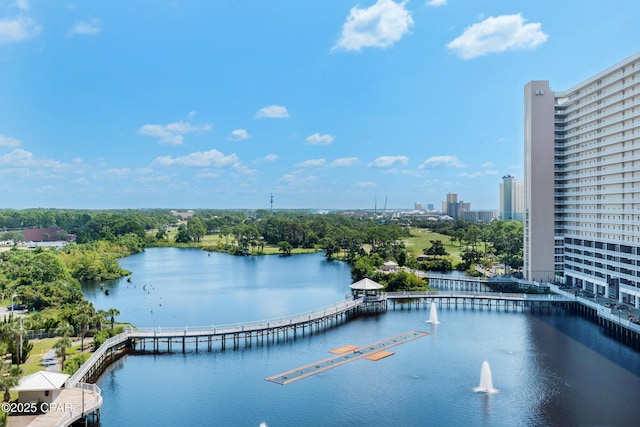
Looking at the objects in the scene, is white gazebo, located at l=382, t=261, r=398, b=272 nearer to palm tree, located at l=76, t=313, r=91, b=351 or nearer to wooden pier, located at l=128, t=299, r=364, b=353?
wooden pier, located at l=128, t=299, r=364, b=353

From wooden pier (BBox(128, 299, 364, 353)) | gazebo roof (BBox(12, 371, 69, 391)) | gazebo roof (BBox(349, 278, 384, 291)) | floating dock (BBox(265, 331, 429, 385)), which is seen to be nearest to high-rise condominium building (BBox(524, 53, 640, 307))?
gazebo roof (BBox(349, 278, 384, 291))

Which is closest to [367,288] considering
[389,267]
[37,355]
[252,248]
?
[389,267]

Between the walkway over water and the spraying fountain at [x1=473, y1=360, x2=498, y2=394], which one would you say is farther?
the walkway over water

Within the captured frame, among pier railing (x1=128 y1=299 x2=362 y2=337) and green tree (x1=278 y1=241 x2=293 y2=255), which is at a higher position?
green tree (x1=278 y1=241 x2=293 y2=255)

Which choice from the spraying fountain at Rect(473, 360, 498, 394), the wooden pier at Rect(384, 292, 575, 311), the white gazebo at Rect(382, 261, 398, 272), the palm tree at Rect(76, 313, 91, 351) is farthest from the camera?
the white gazebo at Rect(382, 261, 398, 272)

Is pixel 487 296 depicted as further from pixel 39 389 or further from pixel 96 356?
pixel 39 389

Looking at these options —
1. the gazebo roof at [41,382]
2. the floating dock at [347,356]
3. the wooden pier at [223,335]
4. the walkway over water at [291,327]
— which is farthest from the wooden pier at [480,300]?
the gazebo roof at [41,382]

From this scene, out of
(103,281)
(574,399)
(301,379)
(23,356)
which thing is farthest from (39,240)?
(574,399)

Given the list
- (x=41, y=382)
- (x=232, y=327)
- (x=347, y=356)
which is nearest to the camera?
(x=41, y=382)
